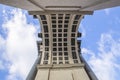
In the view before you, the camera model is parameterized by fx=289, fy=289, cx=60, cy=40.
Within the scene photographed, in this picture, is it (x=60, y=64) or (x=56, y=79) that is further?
(x=60, y=64)

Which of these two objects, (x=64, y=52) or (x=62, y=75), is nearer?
(x=62, y=75)

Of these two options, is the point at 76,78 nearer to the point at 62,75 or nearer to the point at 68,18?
the point at 62,75

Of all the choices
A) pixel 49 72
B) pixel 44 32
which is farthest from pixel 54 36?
pixel 49 72

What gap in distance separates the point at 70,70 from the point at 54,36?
41.7 ft

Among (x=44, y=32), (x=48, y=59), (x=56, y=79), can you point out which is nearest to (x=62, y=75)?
(x=56, y=79)

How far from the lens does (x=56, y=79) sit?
286 ft

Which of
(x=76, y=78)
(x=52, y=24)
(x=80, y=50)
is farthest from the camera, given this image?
(x=80, y=50)

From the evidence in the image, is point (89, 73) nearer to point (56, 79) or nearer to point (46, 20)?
point (56, 79)

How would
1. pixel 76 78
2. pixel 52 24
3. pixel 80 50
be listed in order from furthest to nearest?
pixel 80 50, pixel 52 24, pixel 76 78

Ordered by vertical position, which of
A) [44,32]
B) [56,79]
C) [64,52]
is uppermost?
[44,32]

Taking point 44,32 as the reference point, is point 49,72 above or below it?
below

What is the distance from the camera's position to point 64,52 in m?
96.2

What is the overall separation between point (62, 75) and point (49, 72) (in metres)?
4.75

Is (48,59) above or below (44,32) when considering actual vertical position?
below
